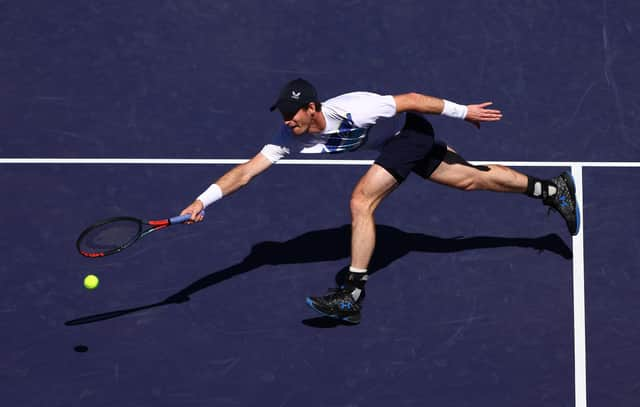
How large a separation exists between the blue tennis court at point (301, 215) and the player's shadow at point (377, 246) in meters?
0.02

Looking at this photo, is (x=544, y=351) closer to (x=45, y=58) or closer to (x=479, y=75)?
(x=479, y=75)

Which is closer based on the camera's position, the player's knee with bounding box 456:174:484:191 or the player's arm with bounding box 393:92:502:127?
the player's arm with bounding box 393:92:502:127

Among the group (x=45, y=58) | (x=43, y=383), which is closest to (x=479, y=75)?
(x=45, y=58)

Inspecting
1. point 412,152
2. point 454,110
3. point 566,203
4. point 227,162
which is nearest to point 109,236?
point 227,162

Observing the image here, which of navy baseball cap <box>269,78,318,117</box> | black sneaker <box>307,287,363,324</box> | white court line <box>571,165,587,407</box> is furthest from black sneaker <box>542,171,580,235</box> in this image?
navy baseball cap <box>269,78,318,117</box>

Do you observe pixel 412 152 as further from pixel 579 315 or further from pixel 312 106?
pixel 579 315

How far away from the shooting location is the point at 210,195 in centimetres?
1020

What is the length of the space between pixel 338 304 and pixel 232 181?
126 cm

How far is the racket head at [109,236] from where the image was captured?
1026cm

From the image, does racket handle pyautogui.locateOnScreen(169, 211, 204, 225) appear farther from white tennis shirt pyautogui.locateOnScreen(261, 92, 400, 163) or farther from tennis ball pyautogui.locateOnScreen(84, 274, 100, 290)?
tennis ball pyautogui.locateOnScreen(84, 274, 100, 290)

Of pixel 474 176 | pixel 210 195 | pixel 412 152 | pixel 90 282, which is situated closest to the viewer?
pixel 210 195

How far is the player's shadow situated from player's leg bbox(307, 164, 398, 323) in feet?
1.65

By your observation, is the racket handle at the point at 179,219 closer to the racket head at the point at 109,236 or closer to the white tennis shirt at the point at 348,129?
the racket head at the point at 109,236

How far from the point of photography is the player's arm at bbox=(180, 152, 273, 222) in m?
10.2
